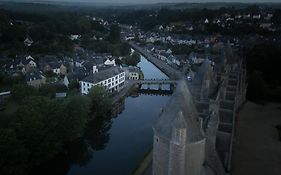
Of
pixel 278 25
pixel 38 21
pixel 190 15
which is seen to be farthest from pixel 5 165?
pixel 190 15

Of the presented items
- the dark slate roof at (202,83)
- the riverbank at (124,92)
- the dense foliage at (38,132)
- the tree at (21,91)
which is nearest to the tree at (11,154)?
the dense foliage at (38,132)

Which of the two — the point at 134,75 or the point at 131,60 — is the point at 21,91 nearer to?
the point at 134,75

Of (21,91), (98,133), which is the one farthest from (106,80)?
(98,133)

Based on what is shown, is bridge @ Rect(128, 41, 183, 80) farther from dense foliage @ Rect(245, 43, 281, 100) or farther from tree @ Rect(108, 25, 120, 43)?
dense foliage @ Rect(245, 43, 281, 100)

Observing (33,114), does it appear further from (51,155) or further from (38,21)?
(38,21)

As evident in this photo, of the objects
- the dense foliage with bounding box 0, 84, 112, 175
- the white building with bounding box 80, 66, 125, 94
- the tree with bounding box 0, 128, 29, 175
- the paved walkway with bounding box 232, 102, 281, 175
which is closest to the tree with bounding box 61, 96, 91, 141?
the dense foliage with bounding box 0, 84, 112, 175

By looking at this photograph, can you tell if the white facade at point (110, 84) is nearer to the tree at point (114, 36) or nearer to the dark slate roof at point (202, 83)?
the dark slate roof at point (202, 83)
